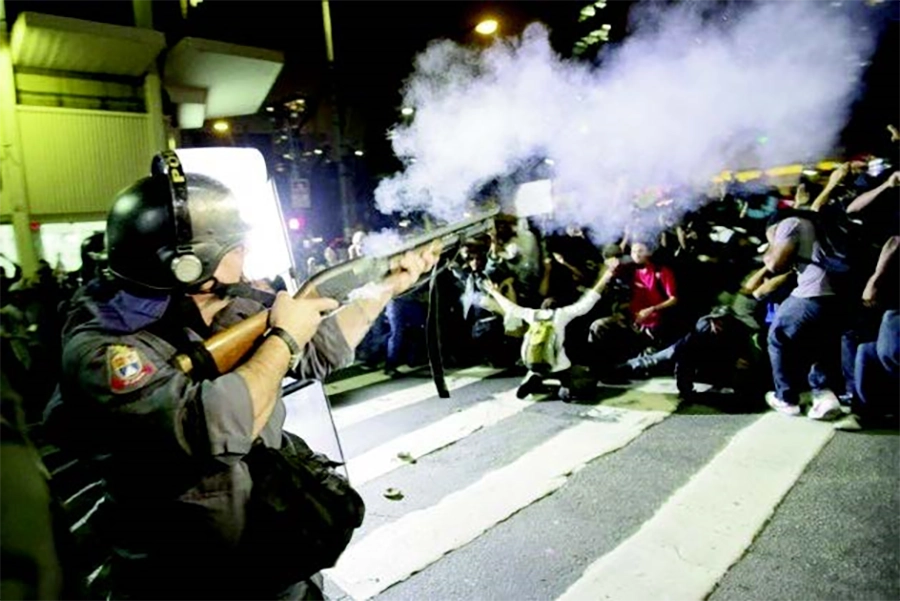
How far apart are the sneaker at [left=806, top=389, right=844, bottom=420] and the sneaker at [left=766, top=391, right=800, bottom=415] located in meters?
0.12

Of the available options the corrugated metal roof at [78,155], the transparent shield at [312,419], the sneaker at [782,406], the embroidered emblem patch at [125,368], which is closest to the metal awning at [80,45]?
the corrugated metal roof at [78,155]

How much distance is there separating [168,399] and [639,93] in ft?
23.5

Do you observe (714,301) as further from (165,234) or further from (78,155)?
(78,155)

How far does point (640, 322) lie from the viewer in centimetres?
775

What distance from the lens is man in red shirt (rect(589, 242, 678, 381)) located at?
760 centimetres

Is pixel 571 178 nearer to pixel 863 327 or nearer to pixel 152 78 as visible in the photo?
pixel 863 327

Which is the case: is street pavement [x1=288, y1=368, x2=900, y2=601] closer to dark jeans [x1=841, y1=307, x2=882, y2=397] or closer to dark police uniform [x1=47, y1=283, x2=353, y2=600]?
dark jeans [x1=841, y1=307, x2=882, y2=397]

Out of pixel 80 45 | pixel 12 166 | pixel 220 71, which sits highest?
pixel 220 71

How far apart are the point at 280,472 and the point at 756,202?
831cm

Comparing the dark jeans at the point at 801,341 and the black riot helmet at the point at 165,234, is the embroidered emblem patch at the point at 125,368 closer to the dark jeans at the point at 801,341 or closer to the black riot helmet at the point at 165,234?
the black riot helmet at the point at 165,234

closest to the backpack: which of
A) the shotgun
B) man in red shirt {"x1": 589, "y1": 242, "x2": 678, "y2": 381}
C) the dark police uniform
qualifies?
man in red shirt {"x1": 589, "y1": 242, "x2": 678, "y2": 381}

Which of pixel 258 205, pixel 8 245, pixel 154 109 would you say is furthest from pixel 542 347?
pixel 154 109

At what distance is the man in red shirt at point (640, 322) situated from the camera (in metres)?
7.60

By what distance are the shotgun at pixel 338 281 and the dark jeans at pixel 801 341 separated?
12.0ft
